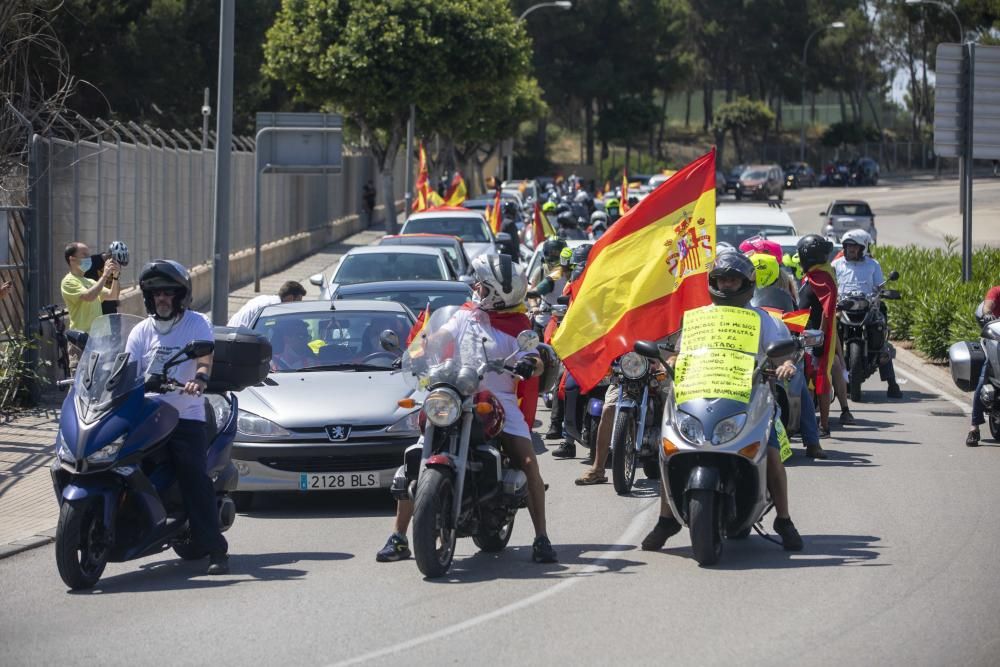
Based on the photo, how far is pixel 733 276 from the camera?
8766 mm

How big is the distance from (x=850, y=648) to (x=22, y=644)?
3704 millimetres

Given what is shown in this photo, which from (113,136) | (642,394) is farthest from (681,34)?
(642,394)

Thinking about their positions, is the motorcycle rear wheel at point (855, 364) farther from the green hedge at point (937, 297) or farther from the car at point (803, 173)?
the car at point (803, 173)

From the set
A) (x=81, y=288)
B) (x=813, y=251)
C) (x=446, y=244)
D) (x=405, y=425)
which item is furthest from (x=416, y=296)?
(x=446, y=244)

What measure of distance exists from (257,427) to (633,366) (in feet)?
8.98

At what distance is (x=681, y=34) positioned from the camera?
93062 mm

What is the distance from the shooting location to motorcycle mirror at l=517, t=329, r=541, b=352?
8.40 m

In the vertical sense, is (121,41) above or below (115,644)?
above

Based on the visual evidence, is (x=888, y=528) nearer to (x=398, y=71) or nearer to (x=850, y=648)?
(x=850, y=648)

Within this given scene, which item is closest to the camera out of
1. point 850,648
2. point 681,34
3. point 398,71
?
point 850,648

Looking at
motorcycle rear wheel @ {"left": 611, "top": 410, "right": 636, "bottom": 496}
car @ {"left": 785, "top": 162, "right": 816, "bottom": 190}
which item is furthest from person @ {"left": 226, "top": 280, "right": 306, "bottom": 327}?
car @ {"left": 785, "top": 162, "right": 816, "bottom": 190}

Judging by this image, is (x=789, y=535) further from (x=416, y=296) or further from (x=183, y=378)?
(x=416, y=296)

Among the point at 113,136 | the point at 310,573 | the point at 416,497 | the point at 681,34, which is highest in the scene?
the point at 681,34

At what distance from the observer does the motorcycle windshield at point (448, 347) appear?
27.2 ft
